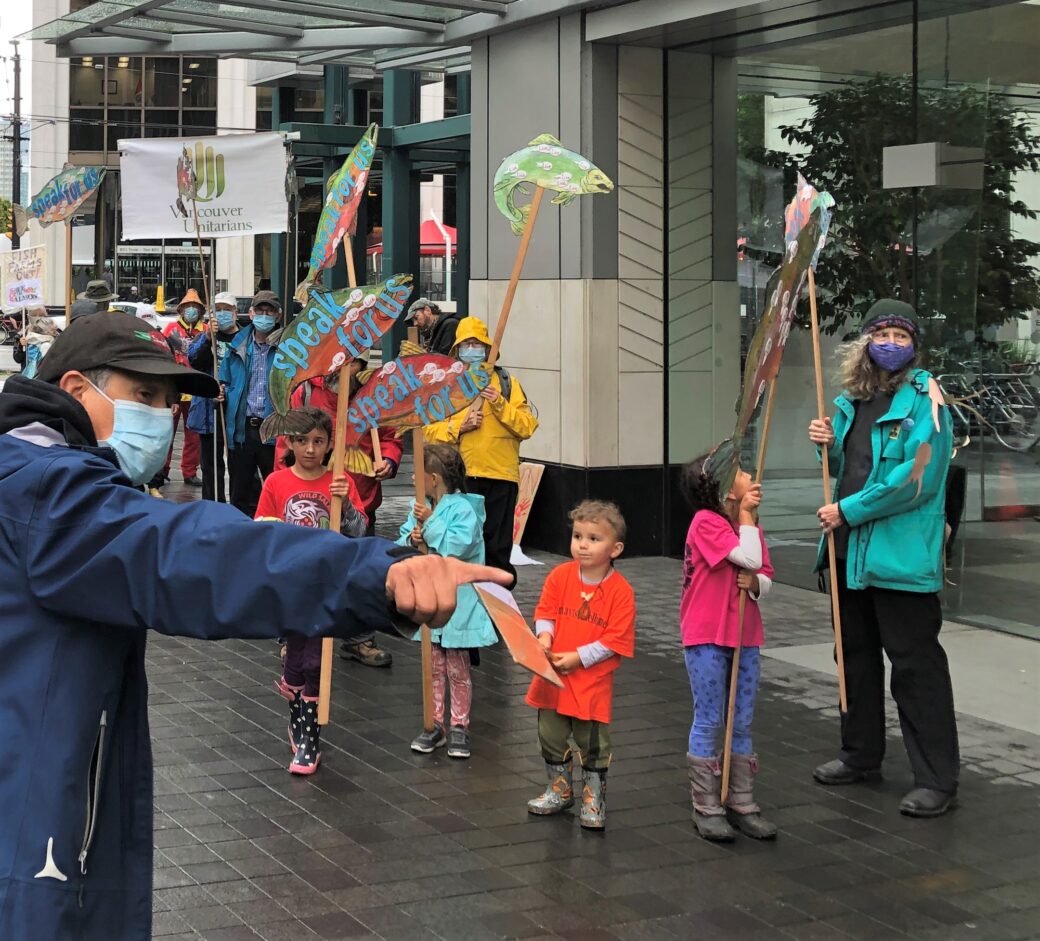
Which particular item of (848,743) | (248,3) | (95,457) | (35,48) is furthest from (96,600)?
(35,48)

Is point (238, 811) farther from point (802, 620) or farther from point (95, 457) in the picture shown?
point (802, 620)

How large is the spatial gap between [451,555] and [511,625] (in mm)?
4690

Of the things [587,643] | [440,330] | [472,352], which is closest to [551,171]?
[472,352]

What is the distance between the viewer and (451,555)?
7.18m

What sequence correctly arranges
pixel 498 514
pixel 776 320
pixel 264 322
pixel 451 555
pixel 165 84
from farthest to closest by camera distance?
1. pixel 165 84
2. pixel 264 322
3. pixel 498 514
4. pixel 451 555
5. pixel 776 320

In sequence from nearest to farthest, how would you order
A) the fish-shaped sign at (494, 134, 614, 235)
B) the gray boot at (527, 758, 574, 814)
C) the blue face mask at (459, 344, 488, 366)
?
1. the gray boot at (527, 758, 574, 814)
2. the fish-shaped sign at (494, 134, 614, 235)
3. the blue face mask at (459, 344, 488, 366)

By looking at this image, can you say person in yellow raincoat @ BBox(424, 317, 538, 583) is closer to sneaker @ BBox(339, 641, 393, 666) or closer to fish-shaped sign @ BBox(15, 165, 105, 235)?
sneaker @ BBox(339, 641, 393, 666)

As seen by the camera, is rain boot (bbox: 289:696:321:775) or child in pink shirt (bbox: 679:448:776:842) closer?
child in pink shirt (bbox: 679:448:776:842)

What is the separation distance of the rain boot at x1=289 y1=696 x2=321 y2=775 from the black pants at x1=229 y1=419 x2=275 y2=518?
20.1 ft

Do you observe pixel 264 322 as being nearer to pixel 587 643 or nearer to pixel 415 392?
pixel 415 392

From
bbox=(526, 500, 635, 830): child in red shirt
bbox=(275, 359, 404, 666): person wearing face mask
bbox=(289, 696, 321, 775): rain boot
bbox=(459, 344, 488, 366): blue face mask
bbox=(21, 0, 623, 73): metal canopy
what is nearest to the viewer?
bbox=(526, 500, 635, 830): child in red shirt

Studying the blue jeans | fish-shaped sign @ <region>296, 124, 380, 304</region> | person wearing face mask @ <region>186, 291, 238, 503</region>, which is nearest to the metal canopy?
person wearing face mask @ <region>186, 291, 238, 503</region>

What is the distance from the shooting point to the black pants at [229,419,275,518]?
41.7 feet

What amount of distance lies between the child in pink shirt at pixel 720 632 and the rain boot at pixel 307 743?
1711mm
